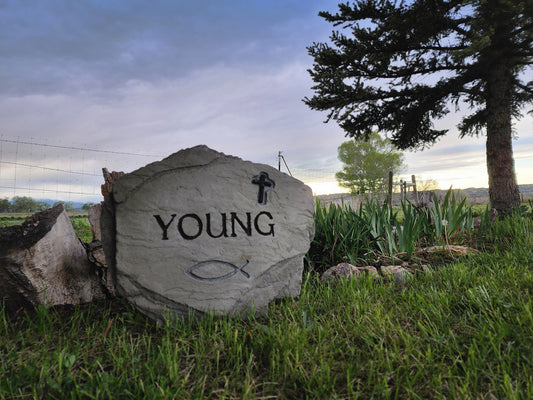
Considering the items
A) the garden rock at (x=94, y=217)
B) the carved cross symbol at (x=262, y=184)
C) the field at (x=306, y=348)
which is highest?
the carved cross symbol at (x=262, y=184)

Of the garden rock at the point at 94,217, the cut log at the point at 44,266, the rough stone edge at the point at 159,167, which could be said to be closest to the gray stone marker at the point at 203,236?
the rough stone edge at the point at 159,167

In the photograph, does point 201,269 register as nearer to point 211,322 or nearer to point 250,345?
point 211,322

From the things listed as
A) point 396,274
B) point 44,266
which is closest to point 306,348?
point 396,274

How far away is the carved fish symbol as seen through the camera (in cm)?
234

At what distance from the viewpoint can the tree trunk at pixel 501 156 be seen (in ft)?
25.0

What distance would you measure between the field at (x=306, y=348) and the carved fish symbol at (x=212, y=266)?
28 cm

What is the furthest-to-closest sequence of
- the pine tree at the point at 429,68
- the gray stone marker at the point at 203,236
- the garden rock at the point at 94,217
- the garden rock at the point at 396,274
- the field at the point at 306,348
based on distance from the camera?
the pine tree at the point at 429,68
the garden rock at the point at 94,217
the garden rock at the point at 396,274
the gray stone marker at the point at 203,236
the field at the point at 306,348

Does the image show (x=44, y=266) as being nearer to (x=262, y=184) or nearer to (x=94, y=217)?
(x=94, y=217)

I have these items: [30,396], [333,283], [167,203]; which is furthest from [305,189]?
[30,396]

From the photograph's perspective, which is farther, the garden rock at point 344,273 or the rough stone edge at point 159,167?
the garden rock at point 344,273

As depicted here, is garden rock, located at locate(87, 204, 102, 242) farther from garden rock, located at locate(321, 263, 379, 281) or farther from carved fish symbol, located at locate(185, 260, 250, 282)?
garden rock, located at locate(321, 263, 379, 281)

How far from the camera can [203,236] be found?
2410 mm

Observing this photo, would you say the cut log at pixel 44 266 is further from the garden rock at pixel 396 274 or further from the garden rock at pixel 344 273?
the garden rock at pixel 396 274

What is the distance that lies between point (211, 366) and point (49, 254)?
158 centimetres
